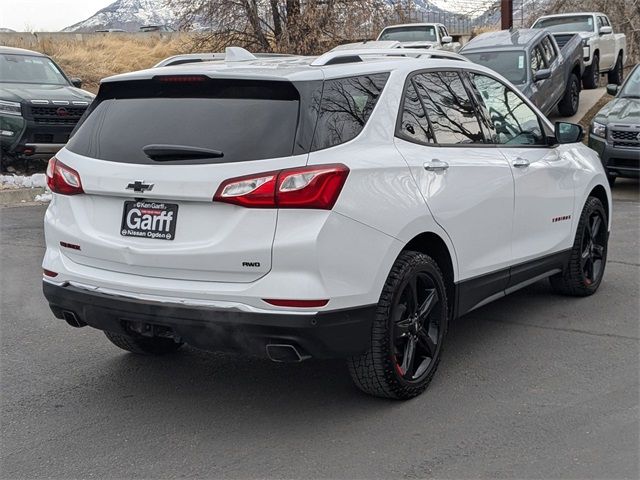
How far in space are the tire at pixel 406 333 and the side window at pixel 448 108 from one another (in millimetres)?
855

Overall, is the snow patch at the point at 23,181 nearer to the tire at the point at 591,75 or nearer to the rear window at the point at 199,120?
the rear window at the point at 199,120

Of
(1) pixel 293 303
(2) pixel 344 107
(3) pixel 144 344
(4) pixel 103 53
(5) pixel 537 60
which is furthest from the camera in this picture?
(4) pixel 103 53

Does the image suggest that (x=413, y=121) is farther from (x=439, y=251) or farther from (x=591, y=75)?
(x=591, y=75)

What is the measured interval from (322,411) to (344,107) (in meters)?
1.56

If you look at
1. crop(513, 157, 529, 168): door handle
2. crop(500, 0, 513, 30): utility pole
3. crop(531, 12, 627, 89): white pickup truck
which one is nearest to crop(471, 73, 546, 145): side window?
crop(513, 157, 529, 168): door handle

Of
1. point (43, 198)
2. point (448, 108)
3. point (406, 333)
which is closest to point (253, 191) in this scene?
point (406, 333)

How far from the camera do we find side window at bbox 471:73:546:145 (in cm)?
569

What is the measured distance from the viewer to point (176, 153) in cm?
418

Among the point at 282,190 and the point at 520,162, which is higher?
the point at 282,190

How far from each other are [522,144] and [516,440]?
2421 mm

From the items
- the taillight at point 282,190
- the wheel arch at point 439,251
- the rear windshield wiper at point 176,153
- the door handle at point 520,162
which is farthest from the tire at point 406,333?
the door handle at point 520,162

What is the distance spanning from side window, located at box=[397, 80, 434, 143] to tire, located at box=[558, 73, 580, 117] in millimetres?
12320

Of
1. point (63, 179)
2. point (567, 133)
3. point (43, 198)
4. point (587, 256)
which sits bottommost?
point (43, 198)

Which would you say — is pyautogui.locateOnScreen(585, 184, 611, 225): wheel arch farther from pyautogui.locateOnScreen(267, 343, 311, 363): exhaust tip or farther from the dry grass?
the dry grass
